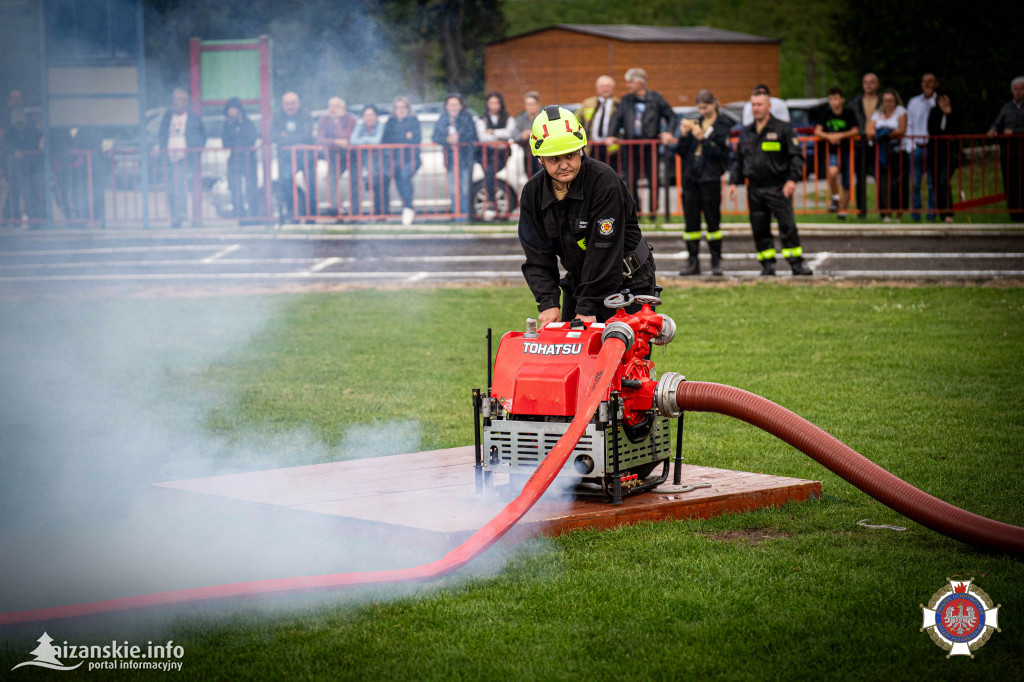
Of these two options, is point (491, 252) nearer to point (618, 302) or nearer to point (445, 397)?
point (445, 397)

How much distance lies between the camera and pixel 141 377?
8891 millimetres

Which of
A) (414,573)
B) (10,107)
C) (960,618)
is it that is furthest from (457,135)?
(960,618)

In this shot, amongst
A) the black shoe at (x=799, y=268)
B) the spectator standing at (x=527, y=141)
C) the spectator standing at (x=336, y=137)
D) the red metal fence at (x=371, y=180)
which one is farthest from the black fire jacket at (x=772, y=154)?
the spectator standing at (x=336, y=137)

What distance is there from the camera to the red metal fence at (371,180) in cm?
1775

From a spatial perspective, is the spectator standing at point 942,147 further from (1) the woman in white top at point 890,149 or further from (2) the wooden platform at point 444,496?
(2) the wooden platform at point 444,496

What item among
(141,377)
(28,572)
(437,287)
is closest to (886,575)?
(28,572)

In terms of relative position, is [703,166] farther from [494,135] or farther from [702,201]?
[494,135]

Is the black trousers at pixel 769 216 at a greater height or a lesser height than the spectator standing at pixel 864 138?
lesser

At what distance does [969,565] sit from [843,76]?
45.8 meters

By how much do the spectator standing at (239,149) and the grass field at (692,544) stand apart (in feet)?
25.7

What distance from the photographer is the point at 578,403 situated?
204 inches

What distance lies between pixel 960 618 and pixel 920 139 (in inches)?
602

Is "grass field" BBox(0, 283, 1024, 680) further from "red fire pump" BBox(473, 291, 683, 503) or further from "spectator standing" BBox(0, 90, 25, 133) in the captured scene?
"spectator standing" BBox(0, 90, 25, 133)

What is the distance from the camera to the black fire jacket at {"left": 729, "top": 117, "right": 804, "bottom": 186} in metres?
13.2
